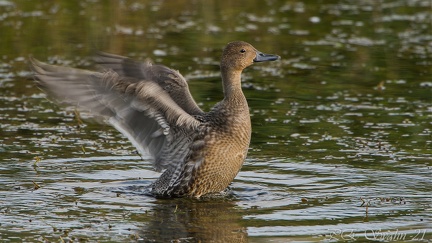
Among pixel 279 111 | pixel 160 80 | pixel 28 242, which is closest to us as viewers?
pixel 28 242

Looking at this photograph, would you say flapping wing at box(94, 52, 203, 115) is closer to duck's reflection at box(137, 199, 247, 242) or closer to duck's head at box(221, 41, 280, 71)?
duck's head at box(221, 41, 280, 71)

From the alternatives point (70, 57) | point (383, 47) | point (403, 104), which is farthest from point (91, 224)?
point (383, 47)

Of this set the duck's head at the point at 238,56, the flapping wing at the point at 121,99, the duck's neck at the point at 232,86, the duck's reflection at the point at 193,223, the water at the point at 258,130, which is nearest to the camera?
the duck's reflection at the point at 193,223

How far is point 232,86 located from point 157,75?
0.72m

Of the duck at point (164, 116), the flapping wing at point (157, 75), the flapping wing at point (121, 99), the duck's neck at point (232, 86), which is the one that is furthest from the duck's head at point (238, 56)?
the flapping wing at point (121, 99)

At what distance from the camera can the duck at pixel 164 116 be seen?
26.3 feet

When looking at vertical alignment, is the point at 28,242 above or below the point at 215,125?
below

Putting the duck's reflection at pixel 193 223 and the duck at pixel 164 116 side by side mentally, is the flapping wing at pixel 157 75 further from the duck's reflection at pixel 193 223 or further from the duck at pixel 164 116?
the duck's reflection at pixel 193 223

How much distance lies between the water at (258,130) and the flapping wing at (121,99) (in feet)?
2.04

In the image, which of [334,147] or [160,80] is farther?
[334,147]

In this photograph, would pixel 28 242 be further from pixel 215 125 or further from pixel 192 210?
pixel 215 125

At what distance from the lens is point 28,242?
673 centimetres

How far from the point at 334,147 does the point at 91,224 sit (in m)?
3.48

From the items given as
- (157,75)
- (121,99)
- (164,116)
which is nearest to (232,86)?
(157,75)
